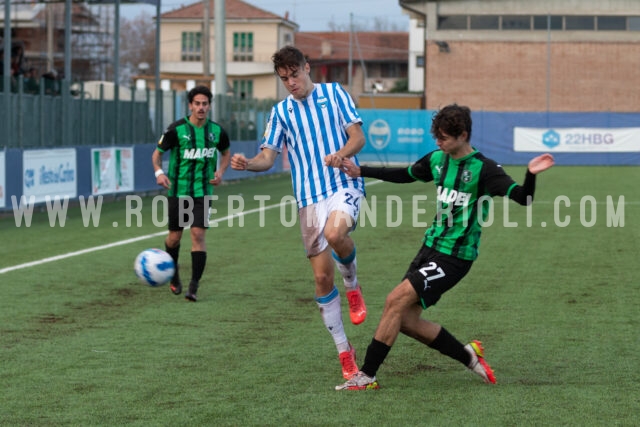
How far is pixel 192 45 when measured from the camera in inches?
3984

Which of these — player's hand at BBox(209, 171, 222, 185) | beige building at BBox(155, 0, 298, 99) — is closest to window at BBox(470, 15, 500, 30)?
beige building at BBox(155, 0, 298, 99)

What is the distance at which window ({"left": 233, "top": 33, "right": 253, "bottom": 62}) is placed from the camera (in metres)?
98.9

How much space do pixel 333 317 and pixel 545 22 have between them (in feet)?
178

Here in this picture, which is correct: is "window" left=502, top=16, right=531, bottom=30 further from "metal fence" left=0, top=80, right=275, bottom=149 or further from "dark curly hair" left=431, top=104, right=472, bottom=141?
"dark curly hair" left=431, top=104, right=472, bottom=141

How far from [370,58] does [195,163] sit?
345ft

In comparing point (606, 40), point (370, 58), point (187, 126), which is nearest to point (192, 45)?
point (370, 58)

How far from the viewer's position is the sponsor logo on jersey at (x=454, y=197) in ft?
21.6

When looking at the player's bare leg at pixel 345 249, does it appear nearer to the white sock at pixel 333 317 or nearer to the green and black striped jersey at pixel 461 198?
the white sock at pixel 333 317

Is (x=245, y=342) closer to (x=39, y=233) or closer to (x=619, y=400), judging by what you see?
(x=619, y=400)

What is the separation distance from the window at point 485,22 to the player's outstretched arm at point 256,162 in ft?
175

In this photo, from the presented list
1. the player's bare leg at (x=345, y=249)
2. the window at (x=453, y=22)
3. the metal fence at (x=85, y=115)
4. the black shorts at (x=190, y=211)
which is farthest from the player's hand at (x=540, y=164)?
the window at (x=453, y=22)

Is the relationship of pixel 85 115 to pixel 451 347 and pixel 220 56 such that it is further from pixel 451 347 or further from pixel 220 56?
pixel 451 347

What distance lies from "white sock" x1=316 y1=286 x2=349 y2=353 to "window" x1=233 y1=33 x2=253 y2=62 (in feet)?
304

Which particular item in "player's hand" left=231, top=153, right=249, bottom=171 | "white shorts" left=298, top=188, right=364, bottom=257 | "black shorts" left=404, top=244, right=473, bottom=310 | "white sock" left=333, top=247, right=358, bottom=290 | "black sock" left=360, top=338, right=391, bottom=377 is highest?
"player's hand" left=231, top=153, right=249, bottom=171
